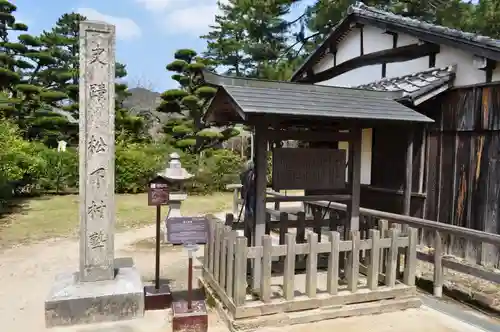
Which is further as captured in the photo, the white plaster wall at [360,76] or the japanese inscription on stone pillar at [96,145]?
the white plaster wall at [360,76]

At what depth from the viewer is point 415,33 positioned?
8.22m

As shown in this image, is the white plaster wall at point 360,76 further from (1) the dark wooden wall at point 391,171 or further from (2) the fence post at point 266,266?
(2) the fence post at point 266,266

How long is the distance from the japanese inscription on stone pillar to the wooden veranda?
1261mm

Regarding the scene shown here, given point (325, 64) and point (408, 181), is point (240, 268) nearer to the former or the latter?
point (408, 181)

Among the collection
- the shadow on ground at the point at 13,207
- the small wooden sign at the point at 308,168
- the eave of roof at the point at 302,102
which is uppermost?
the eave of roof at the point at 302,102

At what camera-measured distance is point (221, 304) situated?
4727 mm

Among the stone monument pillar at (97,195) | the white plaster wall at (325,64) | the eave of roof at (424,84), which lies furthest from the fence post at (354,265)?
the white plaster wall at (325,64)

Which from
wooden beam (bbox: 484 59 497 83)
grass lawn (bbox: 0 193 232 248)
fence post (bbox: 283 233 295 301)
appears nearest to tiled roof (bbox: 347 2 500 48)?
wooden beam (bbox: 484 59 497 83)

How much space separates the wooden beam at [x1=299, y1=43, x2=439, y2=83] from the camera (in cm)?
→ 833

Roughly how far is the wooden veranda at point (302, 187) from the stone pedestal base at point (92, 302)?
3.54 feet

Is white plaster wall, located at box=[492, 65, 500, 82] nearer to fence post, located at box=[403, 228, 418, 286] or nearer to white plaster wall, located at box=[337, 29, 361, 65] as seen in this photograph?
fence post, located at box=[403, 228, 418, 286]

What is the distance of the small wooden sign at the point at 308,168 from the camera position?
502 centimetres

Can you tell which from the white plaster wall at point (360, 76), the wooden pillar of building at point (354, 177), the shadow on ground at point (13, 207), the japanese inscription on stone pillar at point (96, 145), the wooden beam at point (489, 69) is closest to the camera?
the japanese inscription on stone pillar at point (96, 145)

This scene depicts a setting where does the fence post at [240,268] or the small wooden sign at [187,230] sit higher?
the small wooden sign at [187,230]
